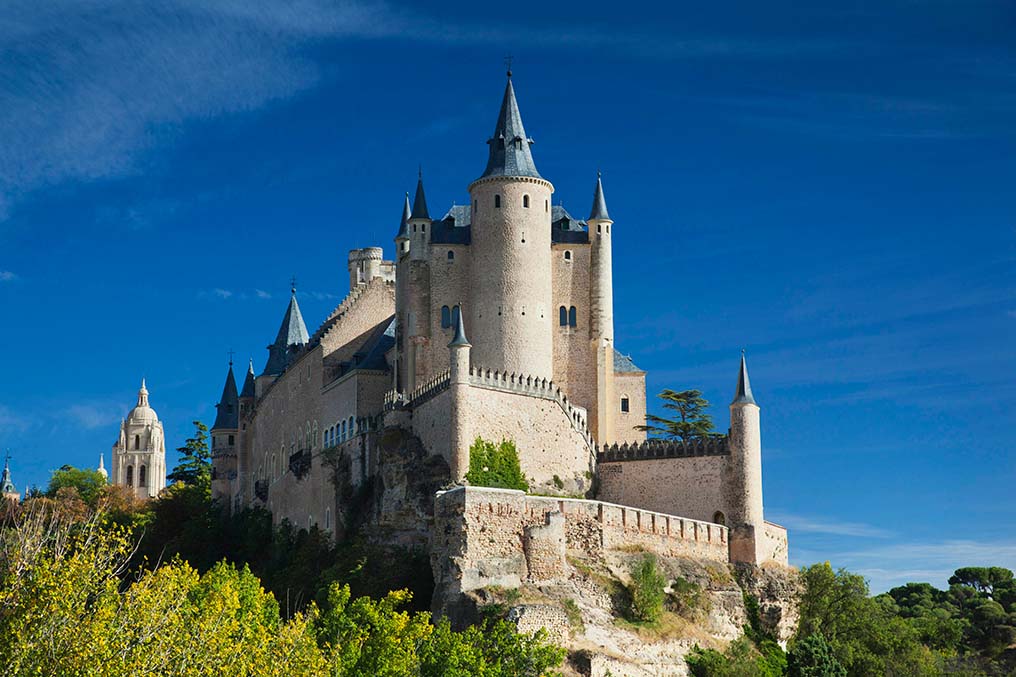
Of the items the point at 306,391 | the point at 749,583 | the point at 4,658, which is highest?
the point at 306,391

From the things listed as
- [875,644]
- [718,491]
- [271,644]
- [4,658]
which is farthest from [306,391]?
[4,658]

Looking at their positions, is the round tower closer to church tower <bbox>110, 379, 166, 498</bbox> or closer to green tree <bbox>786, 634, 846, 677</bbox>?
green tree <bbox>786, 634, 846, 677</bbox>

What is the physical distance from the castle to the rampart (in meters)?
0.09

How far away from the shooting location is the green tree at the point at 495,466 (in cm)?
7356

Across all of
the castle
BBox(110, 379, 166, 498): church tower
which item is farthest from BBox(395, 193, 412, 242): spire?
BBox(110, 379, 166, 498): church tower

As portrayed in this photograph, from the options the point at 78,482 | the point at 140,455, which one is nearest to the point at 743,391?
the point at 78,482

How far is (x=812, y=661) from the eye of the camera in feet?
238

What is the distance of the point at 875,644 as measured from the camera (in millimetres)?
78438

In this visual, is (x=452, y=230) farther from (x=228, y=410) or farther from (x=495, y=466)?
(x=228, y=410)

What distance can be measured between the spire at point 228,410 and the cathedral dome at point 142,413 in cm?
7242

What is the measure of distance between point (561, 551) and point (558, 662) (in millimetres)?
11014

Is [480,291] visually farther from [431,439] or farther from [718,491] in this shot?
[718,491]

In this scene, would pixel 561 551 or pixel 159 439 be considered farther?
pixel 159 439

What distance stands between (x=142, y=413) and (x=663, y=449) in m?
116
